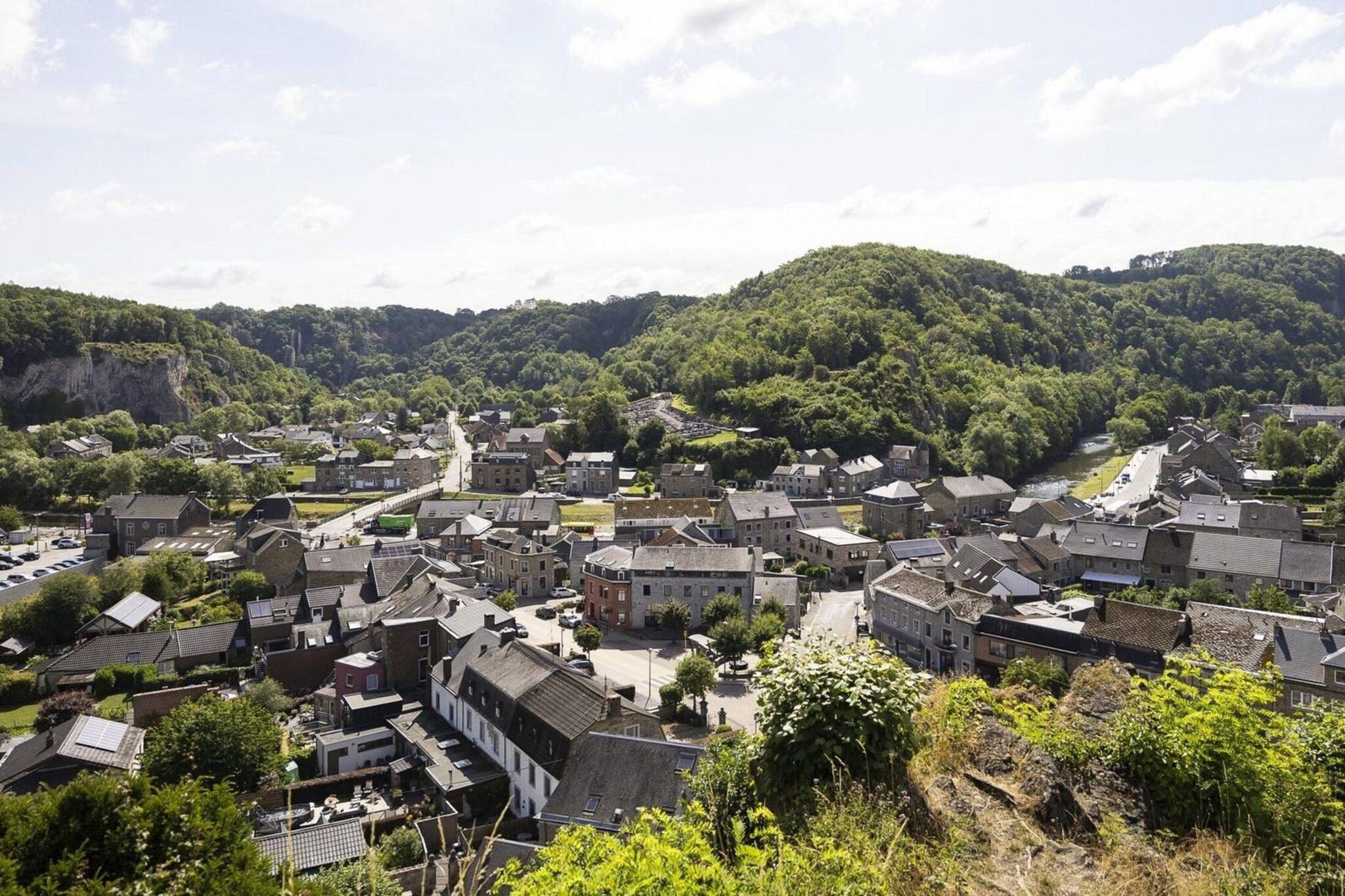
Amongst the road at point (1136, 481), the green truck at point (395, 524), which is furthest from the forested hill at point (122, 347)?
the road at point (1136, 481)

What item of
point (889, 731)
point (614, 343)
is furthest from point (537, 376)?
point (889, 731)

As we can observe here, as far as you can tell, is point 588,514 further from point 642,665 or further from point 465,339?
point 465,339

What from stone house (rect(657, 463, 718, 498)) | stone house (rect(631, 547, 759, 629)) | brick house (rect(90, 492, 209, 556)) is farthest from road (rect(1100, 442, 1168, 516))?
brick house (rect(90, 492, 209, 556))

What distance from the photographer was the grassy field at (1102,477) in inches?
2805

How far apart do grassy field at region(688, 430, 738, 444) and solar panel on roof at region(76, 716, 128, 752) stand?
56580 mm

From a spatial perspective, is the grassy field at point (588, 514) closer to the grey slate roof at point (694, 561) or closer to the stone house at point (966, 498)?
the grey slate roof at point (694, 561)

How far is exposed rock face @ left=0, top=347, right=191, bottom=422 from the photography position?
91.9 meters

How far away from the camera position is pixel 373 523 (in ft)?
197

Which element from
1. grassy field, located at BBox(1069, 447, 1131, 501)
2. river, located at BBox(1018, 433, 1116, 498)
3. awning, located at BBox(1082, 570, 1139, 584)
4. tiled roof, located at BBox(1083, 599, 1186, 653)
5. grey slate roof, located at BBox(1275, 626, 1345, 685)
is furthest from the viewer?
river, located at BBox(1018, 433, 1116, 498)

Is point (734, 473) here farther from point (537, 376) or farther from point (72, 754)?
point (537, 376)

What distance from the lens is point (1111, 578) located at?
42.5m

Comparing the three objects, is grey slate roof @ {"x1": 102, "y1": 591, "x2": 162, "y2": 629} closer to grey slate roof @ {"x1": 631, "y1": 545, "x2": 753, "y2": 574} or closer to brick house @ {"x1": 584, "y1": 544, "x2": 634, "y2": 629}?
brick house @ {"x1": 584, "y1": 544, "x2": 634, "y2": 629}

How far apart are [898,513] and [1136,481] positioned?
→ 2913 centimetres

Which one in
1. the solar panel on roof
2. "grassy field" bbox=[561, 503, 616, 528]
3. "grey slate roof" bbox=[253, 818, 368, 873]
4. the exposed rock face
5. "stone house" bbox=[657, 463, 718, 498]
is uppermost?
the exposed rock face
